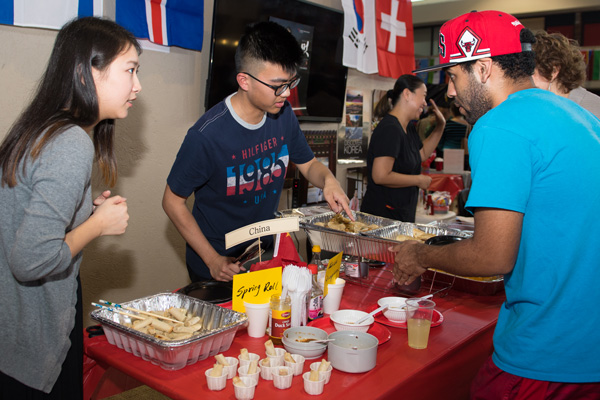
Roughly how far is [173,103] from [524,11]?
299 inches

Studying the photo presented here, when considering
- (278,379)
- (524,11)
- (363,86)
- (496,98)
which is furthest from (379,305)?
(524,11)

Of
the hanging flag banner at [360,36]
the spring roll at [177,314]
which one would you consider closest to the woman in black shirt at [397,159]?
the hanging flag banner at [360,36]

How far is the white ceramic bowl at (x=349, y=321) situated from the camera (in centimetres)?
158

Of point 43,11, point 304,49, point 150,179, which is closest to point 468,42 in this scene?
Answer: point 43,11

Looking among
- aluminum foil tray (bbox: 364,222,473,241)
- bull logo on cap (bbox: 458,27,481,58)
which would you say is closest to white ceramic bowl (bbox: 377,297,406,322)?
aluminum foil tray (bbox: 364,222,473,241)

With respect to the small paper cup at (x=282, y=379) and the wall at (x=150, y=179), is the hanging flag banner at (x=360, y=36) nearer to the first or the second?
the wall at (x=150, y=179)

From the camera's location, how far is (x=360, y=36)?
15.3 ft

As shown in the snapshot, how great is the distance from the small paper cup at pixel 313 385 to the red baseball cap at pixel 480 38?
95 cm

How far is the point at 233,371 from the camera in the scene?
132 cm

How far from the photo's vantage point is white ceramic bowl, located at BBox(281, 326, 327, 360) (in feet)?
4.62

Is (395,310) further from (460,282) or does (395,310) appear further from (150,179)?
(150,179)

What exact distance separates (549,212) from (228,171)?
54.5 inches

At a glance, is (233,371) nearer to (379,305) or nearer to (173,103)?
(379,305)

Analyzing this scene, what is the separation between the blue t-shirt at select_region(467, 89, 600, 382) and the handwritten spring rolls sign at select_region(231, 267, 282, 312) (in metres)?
0.64
